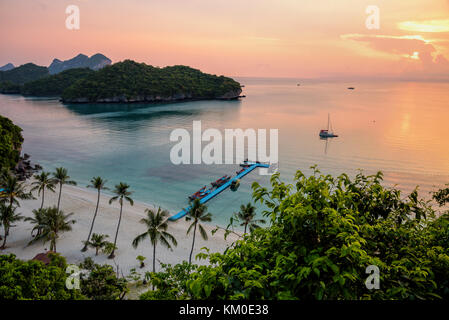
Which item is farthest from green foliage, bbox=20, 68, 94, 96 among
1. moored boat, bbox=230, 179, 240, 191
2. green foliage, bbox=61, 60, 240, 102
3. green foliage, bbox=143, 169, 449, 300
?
green foliage, bbox=143, 169, 449, 300

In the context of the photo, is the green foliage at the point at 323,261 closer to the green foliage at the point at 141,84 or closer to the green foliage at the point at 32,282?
the green foliage at the point at 32,282

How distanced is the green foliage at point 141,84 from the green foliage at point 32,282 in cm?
14880

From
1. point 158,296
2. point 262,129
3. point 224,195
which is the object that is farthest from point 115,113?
point 158,296

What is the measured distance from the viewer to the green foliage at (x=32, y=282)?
38.7 feet

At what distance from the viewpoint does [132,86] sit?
515ft

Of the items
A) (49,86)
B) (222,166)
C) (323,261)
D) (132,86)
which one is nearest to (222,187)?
(222,166)

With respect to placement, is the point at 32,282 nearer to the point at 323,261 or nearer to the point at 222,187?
the point at 323,261

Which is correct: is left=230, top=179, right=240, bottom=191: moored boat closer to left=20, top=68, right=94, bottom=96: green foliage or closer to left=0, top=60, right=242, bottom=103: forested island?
left=0, top=60, right=242, bottom=103: forested island

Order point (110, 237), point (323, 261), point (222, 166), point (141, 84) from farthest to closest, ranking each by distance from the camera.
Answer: point (141, 84) → point (222, 166) → point (110, 237) → point (323, 261)

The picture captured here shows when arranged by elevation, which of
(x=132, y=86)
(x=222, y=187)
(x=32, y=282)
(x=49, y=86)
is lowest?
(x=222, y=187)

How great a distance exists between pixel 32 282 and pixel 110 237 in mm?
16687

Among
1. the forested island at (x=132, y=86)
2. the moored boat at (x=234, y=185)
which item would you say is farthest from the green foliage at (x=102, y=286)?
the forested island at (x=132, y=86)
